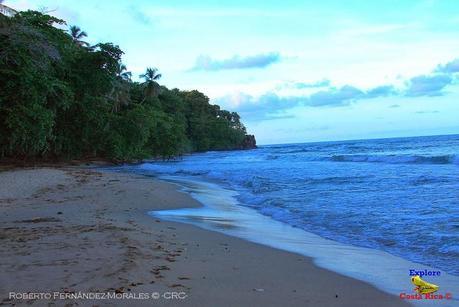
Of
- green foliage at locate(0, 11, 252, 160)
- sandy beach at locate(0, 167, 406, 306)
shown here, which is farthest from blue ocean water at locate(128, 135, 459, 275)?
green foliage at locate(0, 11, 252, 160)

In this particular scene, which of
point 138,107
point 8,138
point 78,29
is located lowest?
point 8,138

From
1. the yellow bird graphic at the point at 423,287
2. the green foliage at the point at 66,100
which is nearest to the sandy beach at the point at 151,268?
the yellow bird graphic at the point at 423,287

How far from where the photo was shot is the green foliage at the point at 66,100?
642 inches

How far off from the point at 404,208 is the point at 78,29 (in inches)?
1631

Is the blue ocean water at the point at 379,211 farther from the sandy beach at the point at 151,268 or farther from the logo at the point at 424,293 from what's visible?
the sandy beach at the point at 151,268

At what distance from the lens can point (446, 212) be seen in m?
9.20

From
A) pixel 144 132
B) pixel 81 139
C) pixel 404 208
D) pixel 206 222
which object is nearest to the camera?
pixel 206 222

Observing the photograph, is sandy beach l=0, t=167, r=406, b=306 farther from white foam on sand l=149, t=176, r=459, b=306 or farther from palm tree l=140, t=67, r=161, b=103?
palm tree l=140, t=67, r=161, b=103

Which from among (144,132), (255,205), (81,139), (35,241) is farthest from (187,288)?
(144,132)

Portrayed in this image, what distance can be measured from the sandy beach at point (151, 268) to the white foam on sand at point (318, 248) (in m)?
0.31

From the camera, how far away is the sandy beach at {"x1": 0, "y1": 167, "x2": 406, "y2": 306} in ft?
12.8

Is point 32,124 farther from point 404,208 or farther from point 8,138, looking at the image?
point 404,208

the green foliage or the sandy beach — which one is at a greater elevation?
the green foliage

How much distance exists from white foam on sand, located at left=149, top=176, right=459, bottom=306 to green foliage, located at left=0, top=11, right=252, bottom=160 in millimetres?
9773
